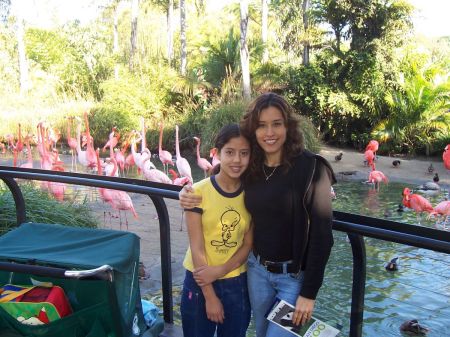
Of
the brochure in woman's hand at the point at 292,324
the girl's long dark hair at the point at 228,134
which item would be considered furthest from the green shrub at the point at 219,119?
the brochure in woman's hand at the point at 292,324

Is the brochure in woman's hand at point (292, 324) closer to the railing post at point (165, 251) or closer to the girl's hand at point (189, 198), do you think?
the girl's hand at point (189, 198)

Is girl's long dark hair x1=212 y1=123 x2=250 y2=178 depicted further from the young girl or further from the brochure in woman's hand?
the brochure in woman's hand

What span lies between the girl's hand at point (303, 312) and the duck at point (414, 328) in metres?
2.63

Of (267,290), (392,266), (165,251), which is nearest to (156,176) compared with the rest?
(392,266)

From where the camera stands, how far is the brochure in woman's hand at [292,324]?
1.53 m

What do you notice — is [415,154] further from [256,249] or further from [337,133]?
[256,249]

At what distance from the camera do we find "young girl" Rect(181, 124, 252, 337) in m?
1.83

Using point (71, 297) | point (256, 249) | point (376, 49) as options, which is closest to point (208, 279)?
point (256, 249)

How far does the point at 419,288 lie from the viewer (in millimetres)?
4586

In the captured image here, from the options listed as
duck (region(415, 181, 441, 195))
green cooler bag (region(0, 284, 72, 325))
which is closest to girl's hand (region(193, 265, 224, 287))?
green cooler bag (region(0, 284, 72, 325))

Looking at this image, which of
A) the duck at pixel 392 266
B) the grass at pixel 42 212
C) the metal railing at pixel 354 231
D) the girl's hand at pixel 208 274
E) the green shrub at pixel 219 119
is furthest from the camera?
the green shrub at pixel 219 119

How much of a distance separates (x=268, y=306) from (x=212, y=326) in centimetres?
26

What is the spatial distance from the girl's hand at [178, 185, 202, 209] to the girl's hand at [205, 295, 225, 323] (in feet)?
1.16

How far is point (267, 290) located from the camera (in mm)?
1779
